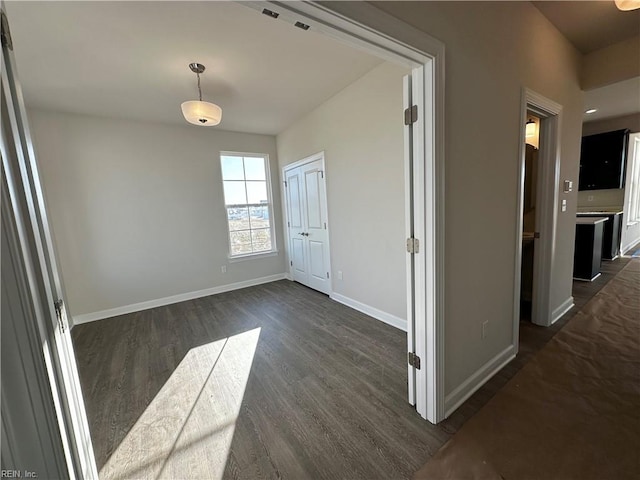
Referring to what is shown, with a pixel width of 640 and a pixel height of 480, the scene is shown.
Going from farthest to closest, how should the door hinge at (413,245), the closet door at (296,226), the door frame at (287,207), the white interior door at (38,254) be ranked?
the closet door at (296,226) → the door frame at (287,207) → the door hinge at (413,245) → the white interior door at (38,254)

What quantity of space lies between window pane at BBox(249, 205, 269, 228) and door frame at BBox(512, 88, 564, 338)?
148 inches

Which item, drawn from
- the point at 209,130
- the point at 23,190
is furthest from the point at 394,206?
the point at 209,130

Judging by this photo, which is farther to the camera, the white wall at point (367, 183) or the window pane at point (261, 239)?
the window pane at point (261, 239)

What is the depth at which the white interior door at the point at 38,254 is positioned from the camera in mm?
673

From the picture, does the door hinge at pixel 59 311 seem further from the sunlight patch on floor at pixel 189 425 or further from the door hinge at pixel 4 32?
the sunlight patch on floor at pixel 189 425

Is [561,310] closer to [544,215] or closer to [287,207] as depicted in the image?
[544,215]

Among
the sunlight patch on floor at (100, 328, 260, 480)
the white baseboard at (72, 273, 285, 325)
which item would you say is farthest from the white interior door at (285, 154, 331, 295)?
the sunlight patch on floor at (100, 328, 260, 480)

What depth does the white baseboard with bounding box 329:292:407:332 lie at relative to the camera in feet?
9.02

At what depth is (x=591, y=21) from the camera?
209 centimetres

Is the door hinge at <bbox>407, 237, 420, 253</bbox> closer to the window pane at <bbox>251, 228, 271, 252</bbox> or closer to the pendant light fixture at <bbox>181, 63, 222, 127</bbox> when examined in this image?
the pendant light fixture at <bbox>181, 63, 222, 127</bbox>

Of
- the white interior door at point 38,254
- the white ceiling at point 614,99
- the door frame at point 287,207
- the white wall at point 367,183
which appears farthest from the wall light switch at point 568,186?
the white interior door at point 38,254

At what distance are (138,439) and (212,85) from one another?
10.0 ft

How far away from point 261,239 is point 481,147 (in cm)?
381

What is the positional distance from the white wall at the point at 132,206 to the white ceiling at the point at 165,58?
0.35m
